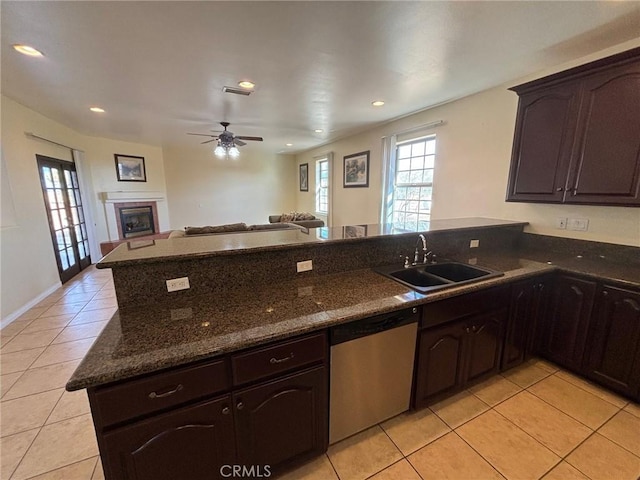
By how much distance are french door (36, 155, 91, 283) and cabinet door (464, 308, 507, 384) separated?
5.43 meters

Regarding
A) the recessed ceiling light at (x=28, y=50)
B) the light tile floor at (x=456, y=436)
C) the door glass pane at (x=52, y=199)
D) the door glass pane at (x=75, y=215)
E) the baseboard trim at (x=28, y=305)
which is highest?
the recessed ceiling light at (x=28, y=50)

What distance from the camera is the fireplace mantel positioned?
561 centimetres

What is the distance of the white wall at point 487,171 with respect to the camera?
88.2 inches

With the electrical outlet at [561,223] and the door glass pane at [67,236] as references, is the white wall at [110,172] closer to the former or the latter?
the door glass pane at [67,236]

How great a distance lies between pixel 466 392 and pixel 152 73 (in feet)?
12.4

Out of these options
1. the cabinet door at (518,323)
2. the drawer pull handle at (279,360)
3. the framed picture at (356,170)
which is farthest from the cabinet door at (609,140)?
the framed picture at (356,170)

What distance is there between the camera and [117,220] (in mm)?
5824

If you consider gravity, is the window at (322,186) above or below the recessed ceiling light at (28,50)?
below

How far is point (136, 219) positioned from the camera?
6238 mm

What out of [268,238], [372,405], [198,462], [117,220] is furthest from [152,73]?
[117,220]

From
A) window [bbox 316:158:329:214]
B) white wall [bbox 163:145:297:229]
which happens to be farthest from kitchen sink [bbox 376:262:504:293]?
white wall [bbox 163:145:297:229]

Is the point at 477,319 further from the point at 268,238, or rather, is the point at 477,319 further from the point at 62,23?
the point at 62,23

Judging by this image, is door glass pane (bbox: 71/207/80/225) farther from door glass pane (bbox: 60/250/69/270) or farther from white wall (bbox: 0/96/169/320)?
white wall (bbox: 0/96/169/320)

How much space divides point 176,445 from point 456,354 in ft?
5.28
